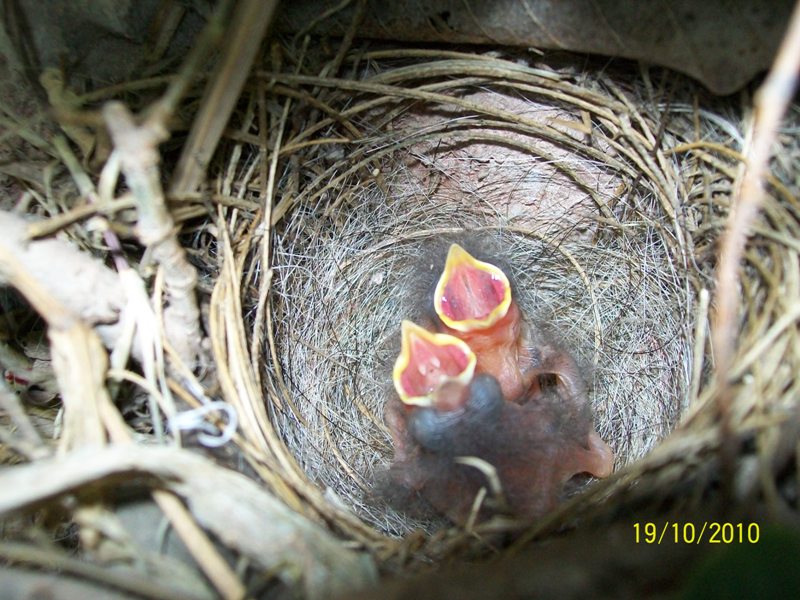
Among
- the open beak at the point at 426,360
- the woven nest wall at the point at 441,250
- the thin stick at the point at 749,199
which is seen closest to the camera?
the thin stick at the point at 749,199

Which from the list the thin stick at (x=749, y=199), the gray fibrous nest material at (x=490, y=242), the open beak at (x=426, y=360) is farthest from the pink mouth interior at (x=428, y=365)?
the thin stick at (x=749, y=199)

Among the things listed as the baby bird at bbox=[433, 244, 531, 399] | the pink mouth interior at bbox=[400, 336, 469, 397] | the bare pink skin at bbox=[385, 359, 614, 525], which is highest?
the baby bird at bbox=[433, 244, 531, 399]

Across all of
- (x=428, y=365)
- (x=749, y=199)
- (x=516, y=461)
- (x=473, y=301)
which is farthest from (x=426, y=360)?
(x=749, y=199)

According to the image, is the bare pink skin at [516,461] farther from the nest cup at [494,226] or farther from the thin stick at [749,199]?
the thin stick at [749,199]

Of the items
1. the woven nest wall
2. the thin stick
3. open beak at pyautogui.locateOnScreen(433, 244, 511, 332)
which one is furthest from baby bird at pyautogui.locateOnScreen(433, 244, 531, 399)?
the thin stick

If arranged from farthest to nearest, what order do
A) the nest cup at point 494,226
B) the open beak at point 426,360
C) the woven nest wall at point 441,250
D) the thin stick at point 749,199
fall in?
1. the open beak at point 426,360
2. the nest cup at point 494,226
3. the woven nest wall at point 441,250
4. the thin stick at point 749,199

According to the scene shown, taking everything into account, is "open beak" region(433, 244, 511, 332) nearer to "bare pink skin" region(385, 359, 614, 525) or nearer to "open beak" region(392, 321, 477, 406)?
"open beak" region(392, 321, 477, 406)
